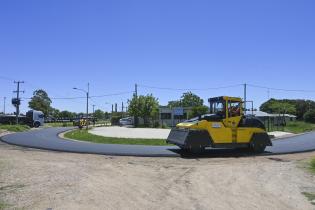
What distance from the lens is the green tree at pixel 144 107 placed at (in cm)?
7450

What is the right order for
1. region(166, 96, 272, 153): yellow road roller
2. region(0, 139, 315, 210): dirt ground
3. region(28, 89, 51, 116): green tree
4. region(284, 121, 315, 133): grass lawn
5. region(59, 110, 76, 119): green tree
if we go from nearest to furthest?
region(0, 139, 315, 210): dirt ground < region(166, 96, 272, 153): yellow road roller < region(284, 121, 315, 133): grass lawn < region(28, 89, 51, 116): green tree < region(59, 110, 76, 119): green tree

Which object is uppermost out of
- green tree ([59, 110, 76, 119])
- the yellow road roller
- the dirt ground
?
green tree ([59, 110, 76, 119])

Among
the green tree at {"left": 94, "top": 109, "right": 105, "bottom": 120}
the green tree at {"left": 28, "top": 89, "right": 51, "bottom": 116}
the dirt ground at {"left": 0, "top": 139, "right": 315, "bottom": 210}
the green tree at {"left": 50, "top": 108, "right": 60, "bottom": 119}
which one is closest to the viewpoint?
the dirt ground at {"left": 0, "top": 139, "right": 315, "bottom": 210}

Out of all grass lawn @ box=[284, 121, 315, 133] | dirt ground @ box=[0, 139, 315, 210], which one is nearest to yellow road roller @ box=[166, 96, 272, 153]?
dirt ground @ box=[0, 139, 315, 210]

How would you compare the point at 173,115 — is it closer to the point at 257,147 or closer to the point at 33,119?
the point at 33,119

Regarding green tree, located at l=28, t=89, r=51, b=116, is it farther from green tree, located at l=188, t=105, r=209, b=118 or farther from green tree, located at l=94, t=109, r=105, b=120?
green tree, located at l=188, t=105, r=209, b=118

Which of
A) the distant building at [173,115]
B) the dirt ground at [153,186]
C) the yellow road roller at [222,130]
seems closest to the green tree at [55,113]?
the distant building at [173,115]

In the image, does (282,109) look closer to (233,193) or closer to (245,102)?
(245,102)

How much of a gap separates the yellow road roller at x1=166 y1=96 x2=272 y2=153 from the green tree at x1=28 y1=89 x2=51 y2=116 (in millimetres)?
107142

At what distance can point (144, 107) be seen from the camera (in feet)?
244

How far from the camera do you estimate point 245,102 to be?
22.9 metres

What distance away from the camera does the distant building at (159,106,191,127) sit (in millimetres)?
75625

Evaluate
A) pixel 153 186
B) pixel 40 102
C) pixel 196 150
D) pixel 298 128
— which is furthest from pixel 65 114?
pixel 153 186

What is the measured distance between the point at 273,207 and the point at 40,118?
71.8 metres
